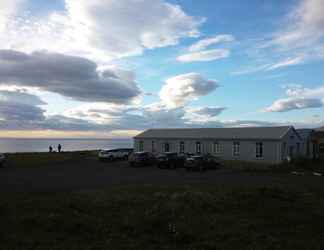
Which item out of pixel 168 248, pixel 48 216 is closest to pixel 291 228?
pixel 168 248

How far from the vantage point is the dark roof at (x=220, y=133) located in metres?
33.2

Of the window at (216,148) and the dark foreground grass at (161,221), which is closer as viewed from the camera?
the dark foreground grass at (161,221)

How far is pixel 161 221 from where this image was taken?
9.08m

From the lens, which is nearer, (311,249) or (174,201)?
(311,249)

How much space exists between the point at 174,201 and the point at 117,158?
91.4ft

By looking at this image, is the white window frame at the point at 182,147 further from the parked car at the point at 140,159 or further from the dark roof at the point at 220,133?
the parked car at the point at 140,159

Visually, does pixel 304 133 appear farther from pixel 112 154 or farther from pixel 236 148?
pixel 112 154

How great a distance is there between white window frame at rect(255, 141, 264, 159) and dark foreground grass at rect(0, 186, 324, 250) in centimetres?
1989

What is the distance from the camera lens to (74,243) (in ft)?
23.2

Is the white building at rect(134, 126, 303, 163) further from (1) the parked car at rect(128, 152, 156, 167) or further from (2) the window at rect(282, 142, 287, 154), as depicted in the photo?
(1) the parked car at rect(128, 152, 156, 167)

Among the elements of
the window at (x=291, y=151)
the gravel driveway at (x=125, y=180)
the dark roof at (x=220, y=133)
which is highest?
the dark roof at (x=220, y=133)

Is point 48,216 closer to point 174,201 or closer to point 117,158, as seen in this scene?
point 174,201

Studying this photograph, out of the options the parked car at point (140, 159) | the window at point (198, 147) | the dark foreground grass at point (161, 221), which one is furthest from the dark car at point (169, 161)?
the dark foreground grass at point (161, 221)

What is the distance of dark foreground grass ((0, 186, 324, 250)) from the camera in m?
7.24
